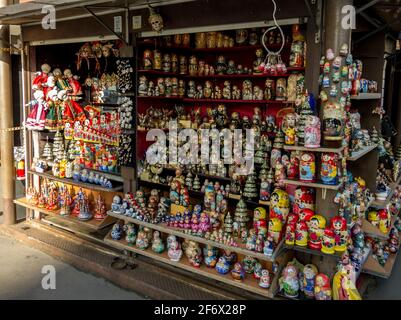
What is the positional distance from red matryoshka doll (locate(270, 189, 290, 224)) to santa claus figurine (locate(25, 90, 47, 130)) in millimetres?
2848

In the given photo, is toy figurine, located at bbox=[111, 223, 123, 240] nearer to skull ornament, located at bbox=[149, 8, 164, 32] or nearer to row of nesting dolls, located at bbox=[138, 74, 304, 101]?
row of nesting dolls, located at bbox=[138, 74, 304, 101]

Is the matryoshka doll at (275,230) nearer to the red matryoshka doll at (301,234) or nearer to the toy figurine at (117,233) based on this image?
the red matryoshka doll at (301,234)

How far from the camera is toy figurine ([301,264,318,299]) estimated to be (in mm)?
2635

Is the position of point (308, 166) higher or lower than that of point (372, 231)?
higher

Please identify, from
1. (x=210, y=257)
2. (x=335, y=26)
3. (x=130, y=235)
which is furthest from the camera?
(x=130, y=235)

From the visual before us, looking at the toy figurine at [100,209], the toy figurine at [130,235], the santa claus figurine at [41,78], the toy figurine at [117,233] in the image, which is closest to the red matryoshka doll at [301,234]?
the toy figurine at [130,235]

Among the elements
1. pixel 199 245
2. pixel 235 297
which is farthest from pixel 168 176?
pixel 235 297

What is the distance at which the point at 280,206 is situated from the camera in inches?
114

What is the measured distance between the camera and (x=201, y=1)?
2.97 meters

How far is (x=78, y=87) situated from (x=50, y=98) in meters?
0.37

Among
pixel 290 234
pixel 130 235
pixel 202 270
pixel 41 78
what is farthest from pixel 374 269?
pixel 41 78

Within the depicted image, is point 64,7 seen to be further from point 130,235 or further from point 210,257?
point 210,257

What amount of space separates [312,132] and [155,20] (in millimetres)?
1560

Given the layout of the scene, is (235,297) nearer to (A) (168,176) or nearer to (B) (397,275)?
(A) (168,176)
